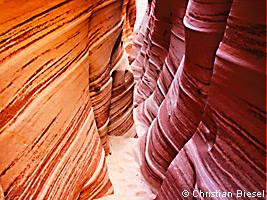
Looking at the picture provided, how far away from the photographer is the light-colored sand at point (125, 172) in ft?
8.05

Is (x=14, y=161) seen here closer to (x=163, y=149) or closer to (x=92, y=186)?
(x=92, y=186)

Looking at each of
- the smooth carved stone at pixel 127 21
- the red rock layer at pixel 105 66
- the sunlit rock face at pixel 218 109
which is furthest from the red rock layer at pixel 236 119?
the smooth carved stone at pixel 127 21

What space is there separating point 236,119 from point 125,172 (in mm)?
1583

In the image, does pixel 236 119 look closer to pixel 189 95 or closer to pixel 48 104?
pixel 189 95

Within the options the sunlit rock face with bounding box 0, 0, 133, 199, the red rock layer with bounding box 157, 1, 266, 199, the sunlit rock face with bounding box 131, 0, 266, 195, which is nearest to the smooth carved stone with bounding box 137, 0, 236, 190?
the sunlit rock face with bounding box 131, 0, 266, 195

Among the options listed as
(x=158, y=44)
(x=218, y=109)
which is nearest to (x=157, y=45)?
(x=158, y=44)

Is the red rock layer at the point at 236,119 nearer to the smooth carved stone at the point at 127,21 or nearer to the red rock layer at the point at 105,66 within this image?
the red rock layer at the point at 105,66

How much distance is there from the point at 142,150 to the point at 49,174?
156 cm

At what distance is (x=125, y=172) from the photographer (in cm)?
285

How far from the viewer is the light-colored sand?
2.45 m

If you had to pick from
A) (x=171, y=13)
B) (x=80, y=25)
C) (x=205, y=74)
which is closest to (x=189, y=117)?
(x=205, y=74)

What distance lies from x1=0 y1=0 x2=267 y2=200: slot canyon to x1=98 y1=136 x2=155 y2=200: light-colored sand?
1cm

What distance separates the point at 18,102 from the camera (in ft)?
5.00

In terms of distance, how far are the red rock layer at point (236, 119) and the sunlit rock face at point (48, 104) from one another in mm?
783
